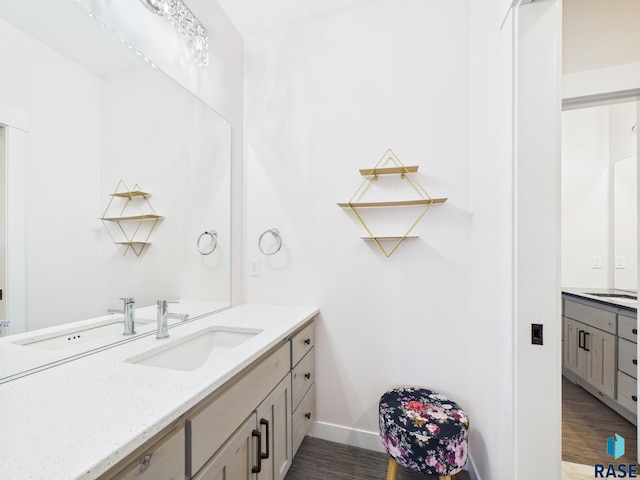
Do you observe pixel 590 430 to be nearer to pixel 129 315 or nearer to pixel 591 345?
pixel 591 345

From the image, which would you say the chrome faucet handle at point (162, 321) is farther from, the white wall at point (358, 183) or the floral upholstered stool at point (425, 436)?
the floral upholstered stool at point (425, 436)

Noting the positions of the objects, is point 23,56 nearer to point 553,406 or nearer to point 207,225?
point 207,225

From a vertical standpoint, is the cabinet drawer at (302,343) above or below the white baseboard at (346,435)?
above

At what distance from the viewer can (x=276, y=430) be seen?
1.22 metres

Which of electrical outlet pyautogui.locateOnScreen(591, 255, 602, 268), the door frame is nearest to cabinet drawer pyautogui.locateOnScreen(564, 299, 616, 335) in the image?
electrical outlet pyautogui.locateOnScreen(591, 255, 602, 268)

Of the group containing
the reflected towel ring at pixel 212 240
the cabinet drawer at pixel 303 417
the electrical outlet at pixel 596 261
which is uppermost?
the reflected towel ring at pixel 212 240

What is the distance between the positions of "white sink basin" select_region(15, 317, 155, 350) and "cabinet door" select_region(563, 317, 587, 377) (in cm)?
345

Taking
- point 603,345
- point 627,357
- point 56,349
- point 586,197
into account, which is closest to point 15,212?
point 56,349

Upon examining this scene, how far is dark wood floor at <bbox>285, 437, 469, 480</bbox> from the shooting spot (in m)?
1.46

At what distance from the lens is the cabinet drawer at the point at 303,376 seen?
144 centimetres

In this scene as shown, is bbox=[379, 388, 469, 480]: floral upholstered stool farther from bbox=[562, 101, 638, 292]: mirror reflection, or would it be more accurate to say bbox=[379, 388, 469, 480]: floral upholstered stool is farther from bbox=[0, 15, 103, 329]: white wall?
bbox=[562, 101, 638, 292]: mirror reflection

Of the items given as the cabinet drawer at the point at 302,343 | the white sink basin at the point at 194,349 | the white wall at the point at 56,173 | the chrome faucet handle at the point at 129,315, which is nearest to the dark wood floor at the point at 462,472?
the cabinet drawer at the point at 302,343

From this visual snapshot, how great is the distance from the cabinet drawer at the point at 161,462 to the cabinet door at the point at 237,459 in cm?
11

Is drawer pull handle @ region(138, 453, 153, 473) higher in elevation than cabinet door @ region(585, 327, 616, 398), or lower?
higher
